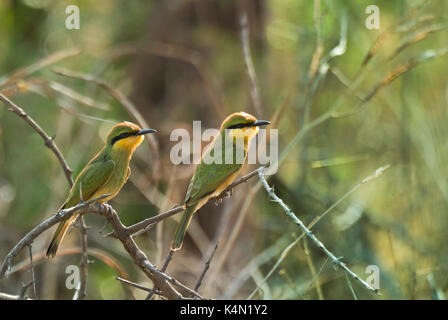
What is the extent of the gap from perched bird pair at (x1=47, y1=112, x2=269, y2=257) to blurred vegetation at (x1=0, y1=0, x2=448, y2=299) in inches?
11.9

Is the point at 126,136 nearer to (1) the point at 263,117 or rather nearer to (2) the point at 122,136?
(2) the point at 122,136

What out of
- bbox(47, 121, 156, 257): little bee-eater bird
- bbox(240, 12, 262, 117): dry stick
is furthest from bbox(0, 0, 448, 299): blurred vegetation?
bbox(47, 121, 156, 257): little bee-eater bird

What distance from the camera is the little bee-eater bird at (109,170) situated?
5.62ft

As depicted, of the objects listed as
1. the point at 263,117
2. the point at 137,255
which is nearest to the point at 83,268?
the point at 137,255

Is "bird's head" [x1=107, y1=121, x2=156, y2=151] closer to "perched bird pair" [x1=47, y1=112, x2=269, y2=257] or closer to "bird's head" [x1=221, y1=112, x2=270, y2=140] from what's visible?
"perched bird pair" [x1=47, y1=112, x2=269, y2=257]

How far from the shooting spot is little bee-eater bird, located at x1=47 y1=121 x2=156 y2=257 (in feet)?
5.62

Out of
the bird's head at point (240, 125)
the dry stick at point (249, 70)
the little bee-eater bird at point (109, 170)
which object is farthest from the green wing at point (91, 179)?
the dry stick at point (249, 70)

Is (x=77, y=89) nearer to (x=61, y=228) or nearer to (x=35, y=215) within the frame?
(x=35, y=215)

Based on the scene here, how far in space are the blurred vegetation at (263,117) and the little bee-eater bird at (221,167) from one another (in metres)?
0.22

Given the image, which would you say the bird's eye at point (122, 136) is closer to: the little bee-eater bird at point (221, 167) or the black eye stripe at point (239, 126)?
the little bee-eater bird at point (221, 167)

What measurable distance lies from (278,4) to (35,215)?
2609mm

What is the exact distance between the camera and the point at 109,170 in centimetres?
178
